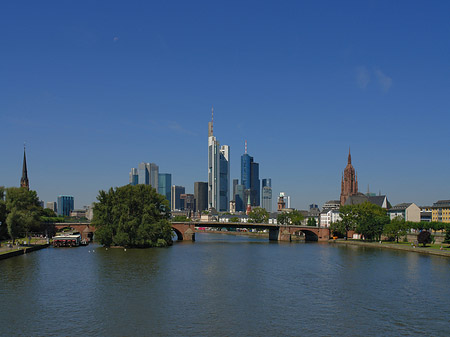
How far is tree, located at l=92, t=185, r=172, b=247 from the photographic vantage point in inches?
3920

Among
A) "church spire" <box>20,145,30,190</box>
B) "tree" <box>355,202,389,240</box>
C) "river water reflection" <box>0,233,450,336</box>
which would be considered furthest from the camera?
"church spire" <box>20,145,30,190</box>

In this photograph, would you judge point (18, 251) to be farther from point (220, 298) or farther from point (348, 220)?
point (348, 220)

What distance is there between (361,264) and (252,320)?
4326 centimetres

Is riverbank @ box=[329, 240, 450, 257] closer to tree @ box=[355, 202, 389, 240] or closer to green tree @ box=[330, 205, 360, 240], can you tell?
tree @ box=[355, 202, 389, 240]

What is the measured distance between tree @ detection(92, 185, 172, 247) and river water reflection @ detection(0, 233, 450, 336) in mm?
21100

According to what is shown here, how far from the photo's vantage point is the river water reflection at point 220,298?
3672 centimetres

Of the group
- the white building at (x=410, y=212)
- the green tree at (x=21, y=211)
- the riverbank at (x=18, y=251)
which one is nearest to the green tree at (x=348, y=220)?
the white building at (x=410, y=212)

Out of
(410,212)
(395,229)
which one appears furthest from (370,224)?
(410,212)

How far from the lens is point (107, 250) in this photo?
95375 mm

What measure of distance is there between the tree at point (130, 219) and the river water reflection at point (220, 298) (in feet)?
69.2

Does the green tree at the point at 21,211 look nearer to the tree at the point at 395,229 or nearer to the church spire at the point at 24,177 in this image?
the church spire at the point at 24,177

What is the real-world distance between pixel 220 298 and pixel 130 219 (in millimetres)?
57772

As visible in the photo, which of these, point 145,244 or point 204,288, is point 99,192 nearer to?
point 145,244

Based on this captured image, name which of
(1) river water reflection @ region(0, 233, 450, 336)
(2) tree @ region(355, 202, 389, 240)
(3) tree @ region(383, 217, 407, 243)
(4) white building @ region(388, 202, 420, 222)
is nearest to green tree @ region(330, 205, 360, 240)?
(2) tree @ region(355, 202, 389, 240)
